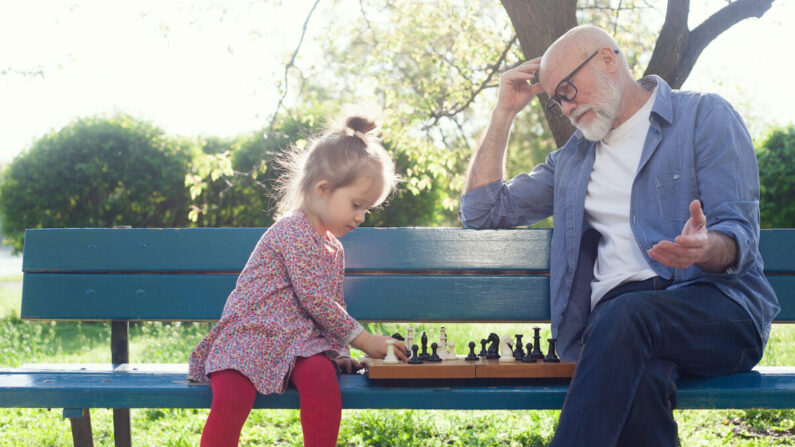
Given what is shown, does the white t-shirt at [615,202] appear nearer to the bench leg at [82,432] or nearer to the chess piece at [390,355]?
the chess piece at [390,355]

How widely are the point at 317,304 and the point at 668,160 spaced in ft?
4.47

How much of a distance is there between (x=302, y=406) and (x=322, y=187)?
785 mm

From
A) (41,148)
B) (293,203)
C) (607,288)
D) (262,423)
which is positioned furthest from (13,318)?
(607,288)

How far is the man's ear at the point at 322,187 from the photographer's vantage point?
9.03 feet

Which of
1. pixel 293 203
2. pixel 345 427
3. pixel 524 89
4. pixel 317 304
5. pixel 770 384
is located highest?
pixel 524 89

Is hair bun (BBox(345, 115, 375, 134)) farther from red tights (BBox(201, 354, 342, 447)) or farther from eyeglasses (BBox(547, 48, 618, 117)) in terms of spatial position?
red tights (BBox(201, 354, 342, 447))

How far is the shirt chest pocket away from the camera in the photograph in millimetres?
2682

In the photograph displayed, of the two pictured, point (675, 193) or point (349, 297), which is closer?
point (675, 193)

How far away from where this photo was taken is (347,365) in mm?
2828

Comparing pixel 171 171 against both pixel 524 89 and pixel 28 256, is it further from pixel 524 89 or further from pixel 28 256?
pixel 524 89

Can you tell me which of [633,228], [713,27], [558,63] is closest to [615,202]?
[633,228]

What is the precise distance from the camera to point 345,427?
394 cm

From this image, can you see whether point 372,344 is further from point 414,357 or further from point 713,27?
point 713,27

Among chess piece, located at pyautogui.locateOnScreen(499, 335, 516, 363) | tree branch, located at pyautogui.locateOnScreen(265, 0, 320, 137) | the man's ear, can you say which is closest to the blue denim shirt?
chess piece, located at pyautogui.locateOnScreen(499, 335, 516, 363)
